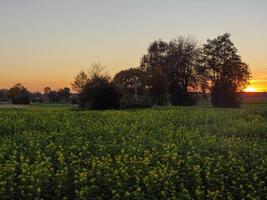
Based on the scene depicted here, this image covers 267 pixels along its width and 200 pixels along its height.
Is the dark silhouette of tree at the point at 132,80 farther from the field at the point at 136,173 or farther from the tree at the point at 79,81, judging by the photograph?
the field at the point at 136,173

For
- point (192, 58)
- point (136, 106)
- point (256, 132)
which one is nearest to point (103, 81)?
point (136, 106)

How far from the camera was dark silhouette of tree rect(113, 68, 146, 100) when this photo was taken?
3472 inches

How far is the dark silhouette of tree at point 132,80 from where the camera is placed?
88188 millimetres

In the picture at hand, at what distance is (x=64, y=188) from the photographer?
10703 millimetres

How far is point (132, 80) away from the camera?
95.9 meters

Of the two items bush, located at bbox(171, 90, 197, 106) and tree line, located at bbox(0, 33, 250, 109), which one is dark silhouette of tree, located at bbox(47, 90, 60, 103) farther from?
bush, located at bbox(171, 90, 197, 106)

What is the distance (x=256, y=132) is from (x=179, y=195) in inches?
585

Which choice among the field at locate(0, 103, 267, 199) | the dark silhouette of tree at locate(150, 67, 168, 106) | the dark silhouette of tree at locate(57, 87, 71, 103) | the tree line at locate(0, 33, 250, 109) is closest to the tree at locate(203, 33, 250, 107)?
the tree line at locate(0, 33, 250, 109)

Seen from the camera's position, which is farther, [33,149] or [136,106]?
[136,106]

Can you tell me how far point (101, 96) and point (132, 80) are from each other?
43.6 m

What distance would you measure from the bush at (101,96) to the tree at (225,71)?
1385 inches

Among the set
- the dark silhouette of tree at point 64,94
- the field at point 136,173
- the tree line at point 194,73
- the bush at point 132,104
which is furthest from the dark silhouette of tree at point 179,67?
the field at point 136,173

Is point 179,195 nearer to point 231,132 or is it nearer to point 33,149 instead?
point 33,149

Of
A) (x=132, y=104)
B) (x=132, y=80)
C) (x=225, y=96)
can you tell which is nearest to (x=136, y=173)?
(x=132, y=104)
